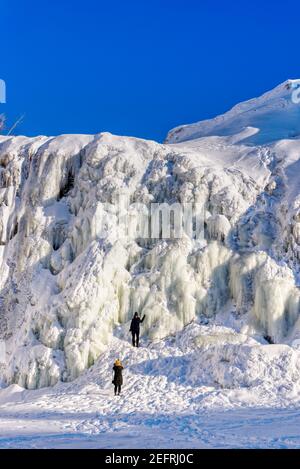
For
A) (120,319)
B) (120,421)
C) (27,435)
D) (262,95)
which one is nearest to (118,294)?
(120,319)

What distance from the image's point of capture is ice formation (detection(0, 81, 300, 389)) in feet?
72.3

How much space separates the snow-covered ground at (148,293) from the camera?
1656 cm

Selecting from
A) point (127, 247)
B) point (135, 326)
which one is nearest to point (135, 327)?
point (135, 326)

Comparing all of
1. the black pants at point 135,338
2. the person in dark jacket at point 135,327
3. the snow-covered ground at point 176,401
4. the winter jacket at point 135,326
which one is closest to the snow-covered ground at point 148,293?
the snow-covered ground at point 176,401

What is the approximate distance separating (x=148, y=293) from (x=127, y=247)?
253 cm

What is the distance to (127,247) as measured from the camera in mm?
24312

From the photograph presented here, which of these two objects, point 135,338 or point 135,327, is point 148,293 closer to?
point 135,327

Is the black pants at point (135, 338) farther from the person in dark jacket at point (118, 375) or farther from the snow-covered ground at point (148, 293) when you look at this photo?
the person in dark jacket at point (118, 375)

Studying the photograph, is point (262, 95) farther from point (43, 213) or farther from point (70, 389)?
point (70, 389)

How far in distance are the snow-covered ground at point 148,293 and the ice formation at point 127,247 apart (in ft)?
0.20

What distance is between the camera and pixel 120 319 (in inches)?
902

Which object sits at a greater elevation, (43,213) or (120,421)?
(43,213)

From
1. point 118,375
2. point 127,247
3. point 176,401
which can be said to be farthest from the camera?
point 127,247
